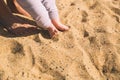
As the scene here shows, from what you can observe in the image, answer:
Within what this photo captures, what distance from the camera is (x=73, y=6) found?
2.93 m

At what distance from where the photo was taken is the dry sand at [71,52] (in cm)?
215

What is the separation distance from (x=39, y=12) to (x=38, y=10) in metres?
0.02

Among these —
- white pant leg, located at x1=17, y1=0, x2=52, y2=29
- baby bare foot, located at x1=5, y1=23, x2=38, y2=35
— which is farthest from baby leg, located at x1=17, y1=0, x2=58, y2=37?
baby bare foot, located at x1=5, y1=23, x2=38, y2=35

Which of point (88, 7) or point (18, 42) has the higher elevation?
point (18, 42)

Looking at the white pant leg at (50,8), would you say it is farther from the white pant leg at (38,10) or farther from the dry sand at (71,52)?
the dry sand at (71,52)

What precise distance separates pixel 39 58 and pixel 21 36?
36 cm

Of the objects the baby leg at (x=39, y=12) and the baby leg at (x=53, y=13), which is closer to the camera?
the baby leg at (x=39, y=12)

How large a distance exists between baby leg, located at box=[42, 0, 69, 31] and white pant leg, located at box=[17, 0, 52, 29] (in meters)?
0.08

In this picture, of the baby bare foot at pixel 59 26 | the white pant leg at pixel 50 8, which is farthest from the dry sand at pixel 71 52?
the white pant leg at pixel 50 8

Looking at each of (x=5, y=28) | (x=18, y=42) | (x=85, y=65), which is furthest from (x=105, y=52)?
(x=5, y=28)

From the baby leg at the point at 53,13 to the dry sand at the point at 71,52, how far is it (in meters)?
0.08

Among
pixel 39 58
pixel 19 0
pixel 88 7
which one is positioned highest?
pixel 19 0

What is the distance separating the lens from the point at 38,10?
242 cm

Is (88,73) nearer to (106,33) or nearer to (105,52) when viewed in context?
(105,52)
